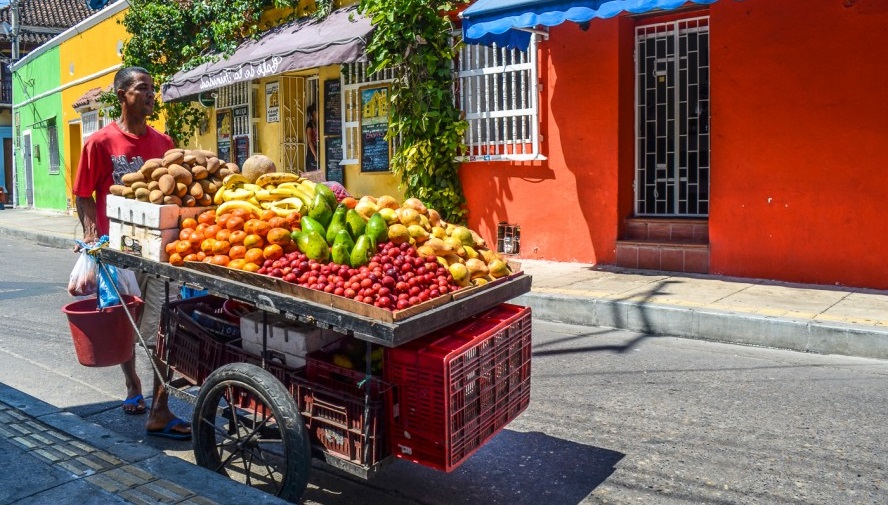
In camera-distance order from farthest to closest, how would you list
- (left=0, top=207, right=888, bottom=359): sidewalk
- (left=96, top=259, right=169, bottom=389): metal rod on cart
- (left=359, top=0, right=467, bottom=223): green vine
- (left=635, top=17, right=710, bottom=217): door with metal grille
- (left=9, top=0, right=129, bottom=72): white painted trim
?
(left=9, top=0, right=129, bottom=72): white painted trim
(left=359, top=0, right=467, bottom=223): green vine
(left=635, top=17, right=710, bottom=217): door with metal grille
(left=0, top=207, right=888, bottom=359): sidewalk
(left=96, top=259, right=169, bottom=389): metal rod on cart

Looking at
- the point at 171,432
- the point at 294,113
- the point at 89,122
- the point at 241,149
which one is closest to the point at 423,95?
the point at 294,113

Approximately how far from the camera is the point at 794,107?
26.6 feet

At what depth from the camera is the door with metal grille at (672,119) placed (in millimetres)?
9523

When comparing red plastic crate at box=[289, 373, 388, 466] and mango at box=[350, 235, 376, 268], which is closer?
red plastic crate at box=[289, 373, 388, 466]

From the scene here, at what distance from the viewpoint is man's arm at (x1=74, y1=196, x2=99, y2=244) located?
4.52 m

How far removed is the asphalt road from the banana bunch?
1313 millimetres

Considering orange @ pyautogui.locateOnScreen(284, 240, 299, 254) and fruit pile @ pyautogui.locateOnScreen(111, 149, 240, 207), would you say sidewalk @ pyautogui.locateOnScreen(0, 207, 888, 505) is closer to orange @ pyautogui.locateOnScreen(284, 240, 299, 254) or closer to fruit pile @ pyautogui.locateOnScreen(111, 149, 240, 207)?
orange @ pyautogui.locateOnScreen(284, 240, 299, 254)

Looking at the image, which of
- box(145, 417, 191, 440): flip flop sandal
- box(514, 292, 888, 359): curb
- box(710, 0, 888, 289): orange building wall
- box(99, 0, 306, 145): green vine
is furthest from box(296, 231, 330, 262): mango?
box(99, 0, 306, 145): green vine

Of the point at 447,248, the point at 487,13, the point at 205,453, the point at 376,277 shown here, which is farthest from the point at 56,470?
the point at 487,13

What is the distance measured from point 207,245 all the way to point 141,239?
1.68 ft

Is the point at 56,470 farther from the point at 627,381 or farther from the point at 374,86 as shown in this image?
the point at 374,86

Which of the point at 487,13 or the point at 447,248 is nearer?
the point at 447,248

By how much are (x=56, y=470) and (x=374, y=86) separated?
944cm

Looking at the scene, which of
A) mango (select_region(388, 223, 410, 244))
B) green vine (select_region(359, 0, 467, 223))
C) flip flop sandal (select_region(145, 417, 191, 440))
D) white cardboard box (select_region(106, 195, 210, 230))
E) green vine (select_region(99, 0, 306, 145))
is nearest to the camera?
mango (select_region(388, 223, 410, 244))
